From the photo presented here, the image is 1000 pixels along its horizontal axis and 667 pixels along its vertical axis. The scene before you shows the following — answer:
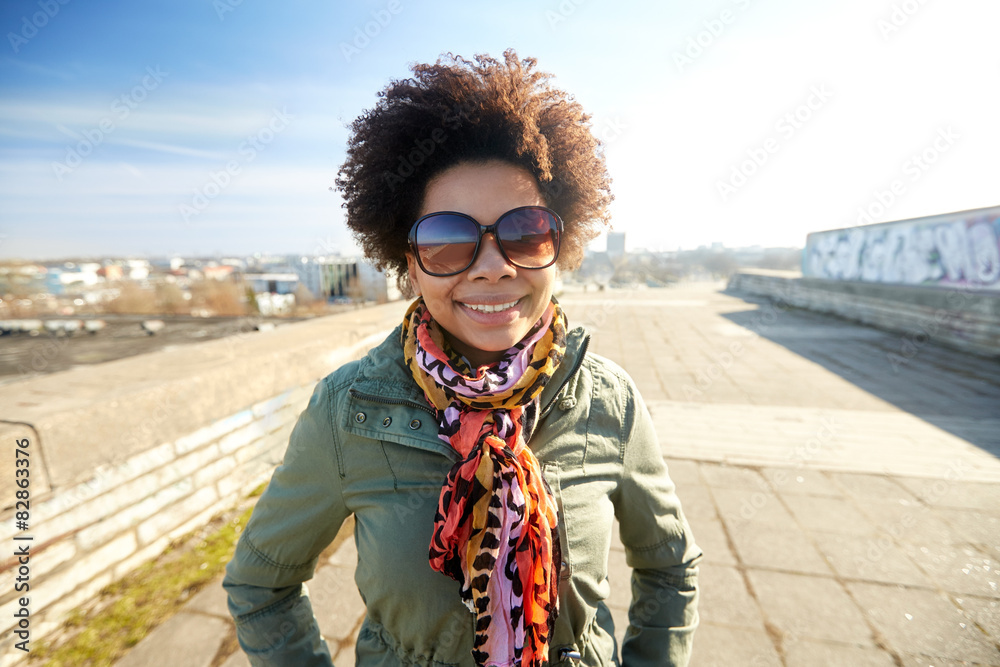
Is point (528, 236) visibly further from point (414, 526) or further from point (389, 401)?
point (414, 526)

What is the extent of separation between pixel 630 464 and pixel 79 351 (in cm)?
1595

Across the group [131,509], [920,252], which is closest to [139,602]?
[131,509]

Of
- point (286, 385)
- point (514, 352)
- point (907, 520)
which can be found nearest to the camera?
point (514, 352)

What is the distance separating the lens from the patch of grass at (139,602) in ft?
6.70

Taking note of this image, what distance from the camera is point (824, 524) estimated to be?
3.00 metres

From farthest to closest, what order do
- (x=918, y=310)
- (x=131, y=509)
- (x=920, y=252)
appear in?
(x=920, y=252), (x=918, y=310), (x=131, y=509)

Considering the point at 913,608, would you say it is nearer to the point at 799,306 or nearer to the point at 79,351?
the point at 799,306

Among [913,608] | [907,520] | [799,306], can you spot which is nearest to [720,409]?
[907,520]

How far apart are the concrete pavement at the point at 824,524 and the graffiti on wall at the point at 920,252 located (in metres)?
3.60

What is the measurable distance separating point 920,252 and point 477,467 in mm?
14021

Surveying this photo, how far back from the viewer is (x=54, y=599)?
6.91 feet

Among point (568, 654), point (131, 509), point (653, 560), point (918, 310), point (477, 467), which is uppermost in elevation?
point (477, 467)

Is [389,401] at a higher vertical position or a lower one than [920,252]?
lower

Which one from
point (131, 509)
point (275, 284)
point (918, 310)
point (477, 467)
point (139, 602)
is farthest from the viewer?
point (275, 284)
